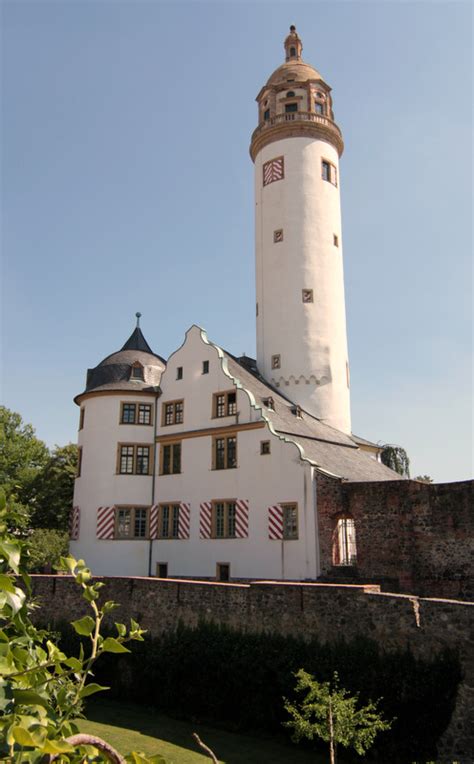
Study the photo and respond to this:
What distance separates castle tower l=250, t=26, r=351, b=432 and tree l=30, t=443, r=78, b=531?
13497 mm

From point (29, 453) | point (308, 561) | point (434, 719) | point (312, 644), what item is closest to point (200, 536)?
point (308, 561)

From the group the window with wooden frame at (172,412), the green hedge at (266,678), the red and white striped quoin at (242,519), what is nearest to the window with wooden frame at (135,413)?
the window with wooden frame at (172,412)

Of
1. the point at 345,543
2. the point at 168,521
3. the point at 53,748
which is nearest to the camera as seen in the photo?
the point at 53,748

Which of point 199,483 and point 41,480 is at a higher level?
point 41,480

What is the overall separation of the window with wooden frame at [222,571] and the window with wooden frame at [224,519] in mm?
1034

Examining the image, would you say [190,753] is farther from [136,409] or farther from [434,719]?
[136,409]

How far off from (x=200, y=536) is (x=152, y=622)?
582 centimetres

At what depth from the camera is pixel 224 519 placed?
2573 cm

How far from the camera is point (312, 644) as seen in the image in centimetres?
1698

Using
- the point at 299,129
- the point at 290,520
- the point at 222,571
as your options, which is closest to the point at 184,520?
the point at 222,571

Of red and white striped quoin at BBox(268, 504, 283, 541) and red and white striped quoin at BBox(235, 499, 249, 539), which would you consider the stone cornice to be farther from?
red and white striped quoin at BBox(268, 504, 283, 541)

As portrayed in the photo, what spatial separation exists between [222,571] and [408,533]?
770 cm

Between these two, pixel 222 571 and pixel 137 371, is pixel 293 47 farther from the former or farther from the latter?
pixel 222 571

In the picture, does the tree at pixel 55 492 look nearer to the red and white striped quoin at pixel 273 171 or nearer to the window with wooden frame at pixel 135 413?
the window with wooden frame at pixel 135 413
